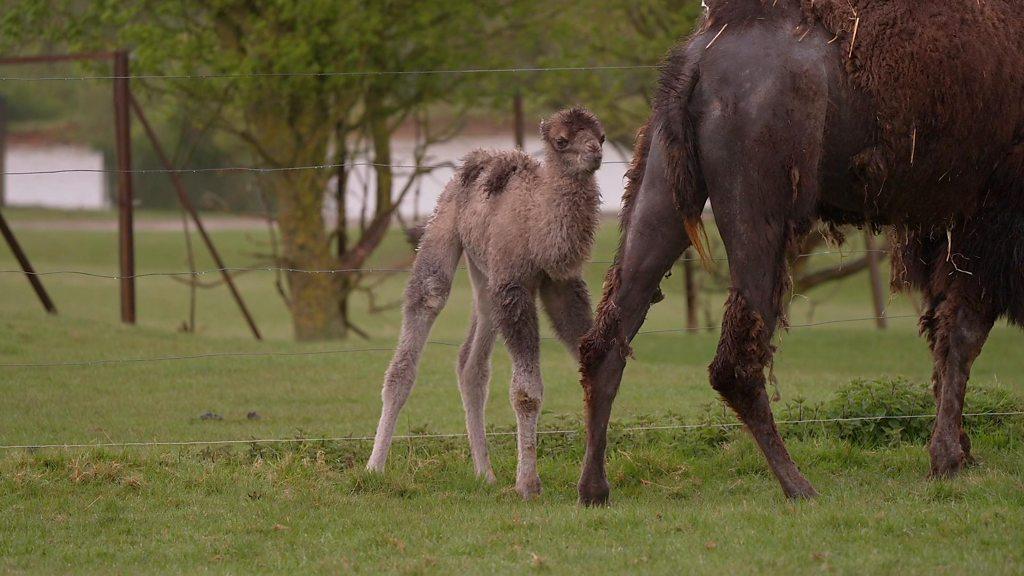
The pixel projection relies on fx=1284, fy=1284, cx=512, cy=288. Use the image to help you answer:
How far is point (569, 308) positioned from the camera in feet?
22.8

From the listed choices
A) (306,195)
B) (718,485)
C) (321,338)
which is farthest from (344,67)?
(718,485)

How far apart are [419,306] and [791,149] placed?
2.34 meters

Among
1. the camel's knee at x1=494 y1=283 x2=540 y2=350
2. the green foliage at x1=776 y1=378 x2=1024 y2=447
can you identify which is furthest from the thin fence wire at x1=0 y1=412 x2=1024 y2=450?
the camel's knee at x1=494 y1=283 x2=540 y2=350

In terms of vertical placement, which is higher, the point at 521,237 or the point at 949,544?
the point at 521,237

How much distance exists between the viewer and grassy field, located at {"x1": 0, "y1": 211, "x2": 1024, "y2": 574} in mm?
5293

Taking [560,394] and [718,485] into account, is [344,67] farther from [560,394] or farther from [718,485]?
[718,485]

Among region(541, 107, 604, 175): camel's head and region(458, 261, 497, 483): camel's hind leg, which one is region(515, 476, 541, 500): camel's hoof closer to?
region(458, 261, 497, 483): camel's hind leg

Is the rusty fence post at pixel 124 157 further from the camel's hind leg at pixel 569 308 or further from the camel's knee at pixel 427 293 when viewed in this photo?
the camel's hind leg at pixel 569 308

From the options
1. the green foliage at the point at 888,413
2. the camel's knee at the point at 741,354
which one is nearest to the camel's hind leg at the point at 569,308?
the camel's knee at the point at 741,354

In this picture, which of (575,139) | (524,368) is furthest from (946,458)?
(575,139)

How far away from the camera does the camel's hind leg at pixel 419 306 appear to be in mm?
7109

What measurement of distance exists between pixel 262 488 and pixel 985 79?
411cm

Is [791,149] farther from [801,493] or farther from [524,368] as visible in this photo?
[524,368]

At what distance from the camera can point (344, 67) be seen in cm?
1622
